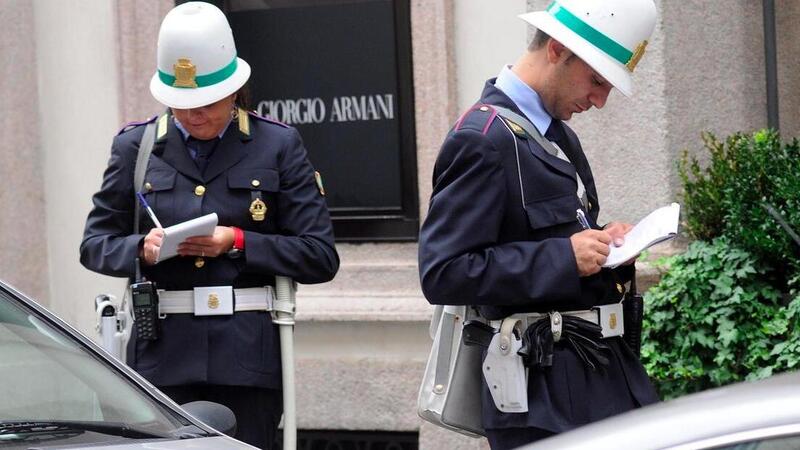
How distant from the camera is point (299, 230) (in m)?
5.12

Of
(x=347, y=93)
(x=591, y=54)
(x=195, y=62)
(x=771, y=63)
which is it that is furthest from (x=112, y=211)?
(x=771, y=63)

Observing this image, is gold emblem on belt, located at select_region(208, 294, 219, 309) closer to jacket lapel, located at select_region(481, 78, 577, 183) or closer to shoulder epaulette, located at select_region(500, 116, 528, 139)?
jacket lapel, located at select_region(481, 78, 577, 183)

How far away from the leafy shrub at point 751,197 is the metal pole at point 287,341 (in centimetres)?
194

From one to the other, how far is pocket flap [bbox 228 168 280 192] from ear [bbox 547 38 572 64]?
123 centimetres

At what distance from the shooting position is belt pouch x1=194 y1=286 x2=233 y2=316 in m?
4.96

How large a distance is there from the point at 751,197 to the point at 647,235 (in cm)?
227

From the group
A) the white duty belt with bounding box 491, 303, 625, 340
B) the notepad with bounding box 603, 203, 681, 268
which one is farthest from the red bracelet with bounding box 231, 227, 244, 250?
the notepad with bounding box 603, 203, 681, 268

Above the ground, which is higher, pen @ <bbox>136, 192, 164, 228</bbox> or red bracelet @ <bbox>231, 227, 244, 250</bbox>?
pen @ <bbox>136, 192, 164, 228</bbox>

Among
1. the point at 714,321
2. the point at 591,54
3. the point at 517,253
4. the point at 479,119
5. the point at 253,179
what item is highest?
the point at 591,54

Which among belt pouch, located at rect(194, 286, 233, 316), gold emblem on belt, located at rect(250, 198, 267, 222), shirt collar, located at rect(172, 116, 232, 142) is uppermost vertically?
A: shirt collar, located at rect(172, 116, 232, 142)

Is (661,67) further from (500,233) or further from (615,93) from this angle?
(500,233)

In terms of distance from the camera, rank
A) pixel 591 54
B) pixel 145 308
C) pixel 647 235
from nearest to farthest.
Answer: pixel 647 235 < pixel 591 54 < pixel 145 308

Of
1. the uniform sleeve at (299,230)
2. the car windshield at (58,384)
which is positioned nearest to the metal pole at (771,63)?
the uniform sleeve at (299,230)

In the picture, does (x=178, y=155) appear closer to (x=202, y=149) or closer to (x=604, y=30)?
(x=202, y=149)
